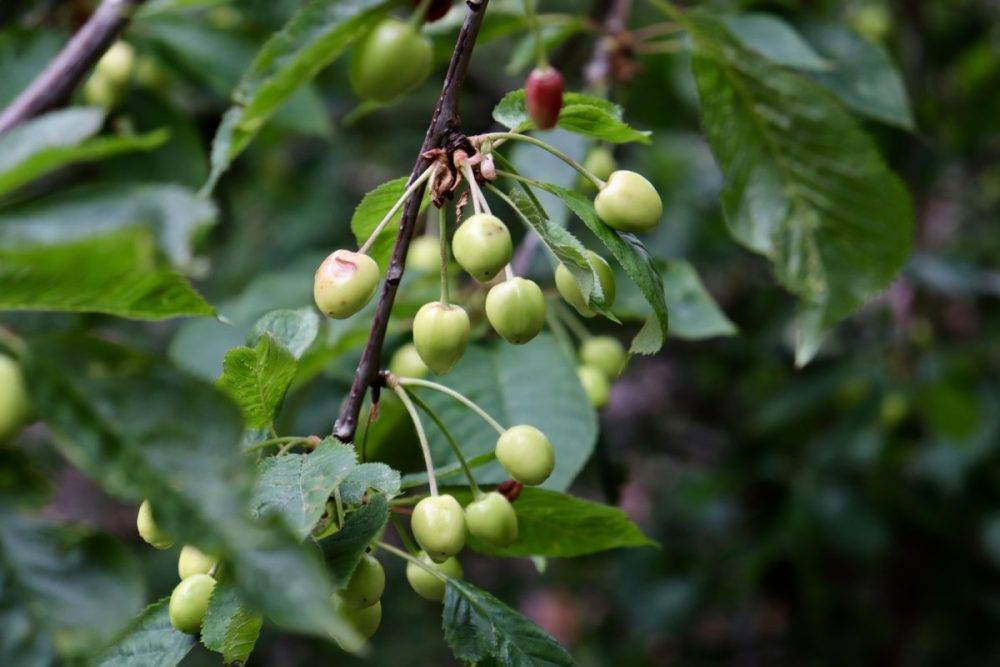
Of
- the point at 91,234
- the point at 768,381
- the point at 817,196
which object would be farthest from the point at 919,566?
the point at 91,234

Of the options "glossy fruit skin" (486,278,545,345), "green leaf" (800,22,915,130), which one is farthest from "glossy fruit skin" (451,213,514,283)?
"green leaf" (800,22,915,130)

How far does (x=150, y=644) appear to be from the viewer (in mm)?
855

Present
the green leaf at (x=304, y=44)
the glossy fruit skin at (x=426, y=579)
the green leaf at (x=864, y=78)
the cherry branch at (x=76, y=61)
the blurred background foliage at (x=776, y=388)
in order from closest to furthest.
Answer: the green leaf at (x=304, y=44), the glossy fruit skin at (x=426, y=579), the cherry branch at (x=76, y=61), the green leaf at (x=864, y=78), the blurred background foliage at (x=776, y=388)

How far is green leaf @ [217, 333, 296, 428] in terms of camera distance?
0.84 metres

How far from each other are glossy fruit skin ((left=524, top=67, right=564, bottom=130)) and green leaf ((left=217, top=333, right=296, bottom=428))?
278 mm

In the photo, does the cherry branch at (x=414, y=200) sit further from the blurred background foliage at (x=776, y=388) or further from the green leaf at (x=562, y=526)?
the blurred background foliage at (x=776, y=388)

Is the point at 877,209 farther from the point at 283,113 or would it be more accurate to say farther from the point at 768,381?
the point at 768,381

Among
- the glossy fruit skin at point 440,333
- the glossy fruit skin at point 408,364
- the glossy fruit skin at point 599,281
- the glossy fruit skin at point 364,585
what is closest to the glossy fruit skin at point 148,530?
the glossy fruit skin at point 364,585

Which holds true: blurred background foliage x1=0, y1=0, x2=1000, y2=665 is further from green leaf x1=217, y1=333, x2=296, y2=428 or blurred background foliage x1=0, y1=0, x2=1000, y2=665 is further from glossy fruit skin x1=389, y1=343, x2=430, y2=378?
green leaf x1=217, y1=333, x2=296, y2=428

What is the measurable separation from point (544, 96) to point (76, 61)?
Result: 0.74m

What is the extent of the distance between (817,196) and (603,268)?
1.23ft

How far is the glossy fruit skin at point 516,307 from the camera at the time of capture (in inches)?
32.0

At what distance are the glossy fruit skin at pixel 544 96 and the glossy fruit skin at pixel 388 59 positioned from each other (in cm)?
8

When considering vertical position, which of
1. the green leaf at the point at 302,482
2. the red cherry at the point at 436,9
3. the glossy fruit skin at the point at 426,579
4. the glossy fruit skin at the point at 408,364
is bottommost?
the glossy fruit skin at the point at 408,364
